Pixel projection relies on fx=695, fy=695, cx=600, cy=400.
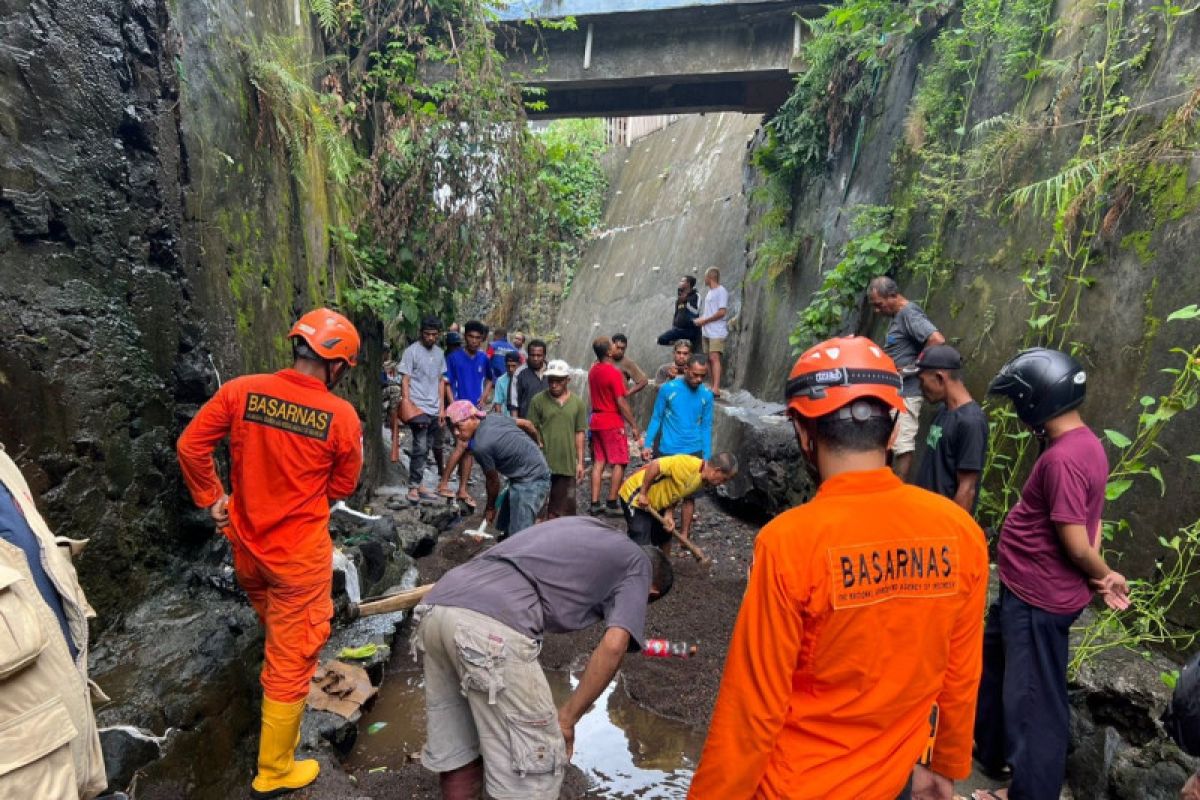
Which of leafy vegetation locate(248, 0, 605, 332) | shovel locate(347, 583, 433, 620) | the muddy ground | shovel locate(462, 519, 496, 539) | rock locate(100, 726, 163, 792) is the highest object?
leafy vegetation locate(248, 0, 605, 332)

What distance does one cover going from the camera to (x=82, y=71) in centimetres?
312

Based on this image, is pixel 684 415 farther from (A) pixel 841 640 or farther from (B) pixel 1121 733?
(A) pixel 841 640

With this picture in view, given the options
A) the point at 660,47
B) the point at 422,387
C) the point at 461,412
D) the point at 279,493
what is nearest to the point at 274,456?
the point at 279,493

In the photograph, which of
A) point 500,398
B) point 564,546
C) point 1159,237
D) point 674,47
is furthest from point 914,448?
point 674,47

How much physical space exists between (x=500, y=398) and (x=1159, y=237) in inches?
251

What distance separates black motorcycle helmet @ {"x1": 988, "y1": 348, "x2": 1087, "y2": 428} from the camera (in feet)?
8.70

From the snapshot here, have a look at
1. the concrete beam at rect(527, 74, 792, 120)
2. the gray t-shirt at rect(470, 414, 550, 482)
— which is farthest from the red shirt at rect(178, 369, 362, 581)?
the concrete beam at rect(527, 74, 792, 120)

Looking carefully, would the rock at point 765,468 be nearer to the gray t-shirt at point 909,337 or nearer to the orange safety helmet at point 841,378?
the gray t-shirt at point 909,337

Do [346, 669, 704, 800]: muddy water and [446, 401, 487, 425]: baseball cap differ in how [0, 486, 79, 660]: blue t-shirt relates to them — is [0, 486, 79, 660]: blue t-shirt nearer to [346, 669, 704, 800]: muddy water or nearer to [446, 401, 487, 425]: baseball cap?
[346, 669, 704, 800]: muddy water

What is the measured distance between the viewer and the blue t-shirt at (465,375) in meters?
8.41

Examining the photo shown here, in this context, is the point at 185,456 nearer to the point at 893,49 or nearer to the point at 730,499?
the point at 730,499

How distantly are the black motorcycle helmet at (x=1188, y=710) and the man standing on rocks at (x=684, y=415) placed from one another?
15.4ft

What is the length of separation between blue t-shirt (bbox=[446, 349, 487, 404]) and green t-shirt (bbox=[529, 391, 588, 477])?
2.13 metres

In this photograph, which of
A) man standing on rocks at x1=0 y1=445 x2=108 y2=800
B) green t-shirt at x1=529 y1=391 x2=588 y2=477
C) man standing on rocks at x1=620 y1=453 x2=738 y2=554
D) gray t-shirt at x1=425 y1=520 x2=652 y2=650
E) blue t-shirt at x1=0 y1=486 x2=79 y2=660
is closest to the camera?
man standing on rocks at x1=0 y1=445 x2=108 y2=800
